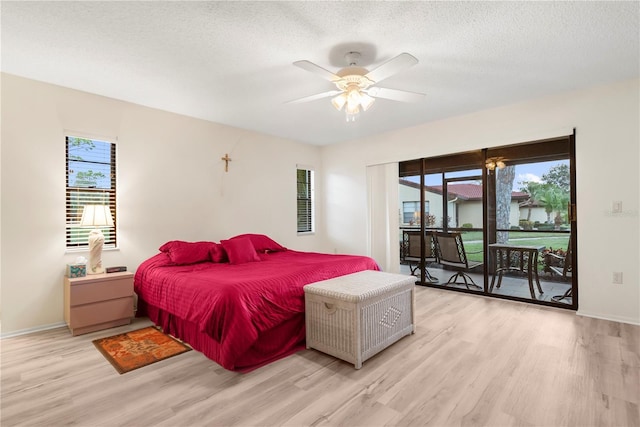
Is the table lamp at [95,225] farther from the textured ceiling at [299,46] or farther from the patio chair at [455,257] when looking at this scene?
the patio chair at [455,257]

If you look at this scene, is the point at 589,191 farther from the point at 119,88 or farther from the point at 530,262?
the point at 119,88

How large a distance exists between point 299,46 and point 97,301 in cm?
308

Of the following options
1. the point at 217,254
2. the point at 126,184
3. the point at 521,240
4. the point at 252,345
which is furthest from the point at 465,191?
the point at 126,184

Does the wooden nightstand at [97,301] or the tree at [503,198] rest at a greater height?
the tree at [503,198]

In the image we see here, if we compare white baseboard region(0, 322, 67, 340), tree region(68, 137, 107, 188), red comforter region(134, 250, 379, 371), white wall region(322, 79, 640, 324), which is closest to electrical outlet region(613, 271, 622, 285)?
white wall region(322, 79, 640, 324)

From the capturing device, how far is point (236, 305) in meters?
2.29

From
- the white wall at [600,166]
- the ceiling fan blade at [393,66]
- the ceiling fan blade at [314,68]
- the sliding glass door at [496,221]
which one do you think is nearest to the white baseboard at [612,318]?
the white wall at [600,166]

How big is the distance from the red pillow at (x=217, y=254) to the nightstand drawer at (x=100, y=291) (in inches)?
33.7

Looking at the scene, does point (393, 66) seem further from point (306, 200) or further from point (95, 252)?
point (306, 200)

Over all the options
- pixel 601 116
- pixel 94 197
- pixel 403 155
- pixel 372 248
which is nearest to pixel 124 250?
pixel 94 197

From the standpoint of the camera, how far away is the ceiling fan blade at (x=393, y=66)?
2.12 metres

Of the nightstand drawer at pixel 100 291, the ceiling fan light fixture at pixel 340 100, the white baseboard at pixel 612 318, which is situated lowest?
the white baseboard at pixel 612 318

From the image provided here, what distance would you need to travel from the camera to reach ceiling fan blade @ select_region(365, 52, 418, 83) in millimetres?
2125

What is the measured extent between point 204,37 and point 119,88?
1.56 metres
